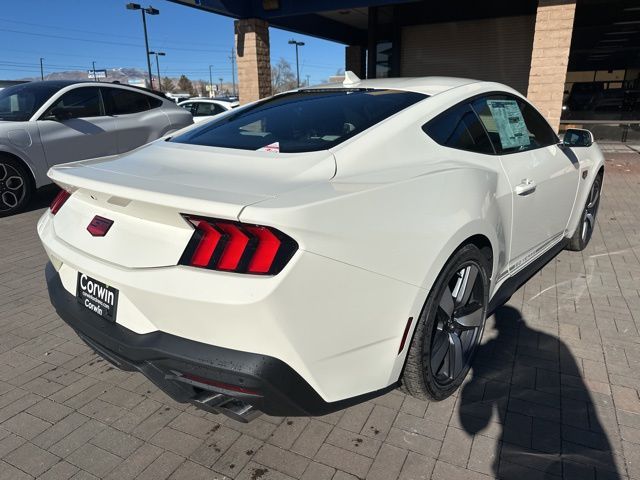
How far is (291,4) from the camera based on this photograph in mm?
12469

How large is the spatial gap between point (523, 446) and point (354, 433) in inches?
30.3

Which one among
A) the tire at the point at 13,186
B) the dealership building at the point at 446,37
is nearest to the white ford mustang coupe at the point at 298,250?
the tire at the point at 13,186

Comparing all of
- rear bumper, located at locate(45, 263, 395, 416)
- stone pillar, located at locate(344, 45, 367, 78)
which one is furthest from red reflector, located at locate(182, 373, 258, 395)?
stone pillar, located at locate(344, 45, 367, 78)

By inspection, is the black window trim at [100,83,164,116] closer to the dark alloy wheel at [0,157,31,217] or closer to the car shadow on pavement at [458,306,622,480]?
the dark alloy wheel at [0,157,31,217]

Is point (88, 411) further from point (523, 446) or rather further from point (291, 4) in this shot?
point (291, 4)

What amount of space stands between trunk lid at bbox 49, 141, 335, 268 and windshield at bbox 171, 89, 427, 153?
187 millimetres

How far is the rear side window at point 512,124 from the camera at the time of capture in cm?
288

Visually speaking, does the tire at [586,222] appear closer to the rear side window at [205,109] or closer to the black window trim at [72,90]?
the black window trim at [72,90]

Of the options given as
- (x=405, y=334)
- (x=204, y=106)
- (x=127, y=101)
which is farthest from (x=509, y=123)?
(x=204, y=106)

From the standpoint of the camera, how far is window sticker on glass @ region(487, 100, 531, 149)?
300 cm

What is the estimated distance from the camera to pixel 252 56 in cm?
1260

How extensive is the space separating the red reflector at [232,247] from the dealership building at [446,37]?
37.2ft

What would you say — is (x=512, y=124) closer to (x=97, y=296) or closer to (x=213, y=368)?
(x=213, y=368)

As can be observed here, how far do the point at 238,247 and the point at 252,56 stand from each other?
39.9 feet
